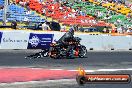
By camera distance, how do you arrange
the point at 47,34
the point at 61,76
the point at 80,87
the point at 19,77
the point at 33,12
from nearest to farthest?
the point at 80,87, the point at 19,77, the point at 61,76, the point at 47,34, the point at 33,12

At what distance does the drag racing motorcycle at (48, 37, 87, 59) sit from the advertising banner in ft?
19.9

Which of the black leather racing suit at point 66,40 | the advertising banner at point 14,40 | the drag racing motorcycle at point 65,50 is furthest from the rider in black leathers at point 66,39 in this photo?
the advertising banner at point 14,40

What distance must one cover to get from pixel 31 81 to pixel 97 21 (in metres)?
30.8

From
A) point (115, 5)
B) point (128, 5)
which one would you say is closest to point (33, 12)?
point (115, 5)

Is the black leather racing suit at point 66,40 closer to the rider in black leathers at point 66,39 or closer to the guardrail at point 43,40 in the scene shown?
the rider in black leathers at point 66,39

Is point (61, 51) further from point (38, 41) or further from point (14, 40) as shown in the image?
point (38, 41)

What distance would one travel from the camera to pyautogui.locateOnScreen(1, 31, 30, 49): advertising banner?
26203mm

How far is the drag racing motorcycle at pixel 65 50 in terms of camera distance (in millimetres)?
Result: 20797

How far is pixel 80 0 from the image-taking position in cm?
4628

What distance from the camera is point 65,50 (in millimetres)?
21219

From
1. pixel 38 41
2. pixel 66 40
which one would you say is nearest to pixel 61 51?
pixel 66 40

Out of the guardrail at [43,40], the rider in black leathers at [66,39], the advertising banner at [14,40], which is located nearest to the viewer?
the rider in black leathers at [66,39]

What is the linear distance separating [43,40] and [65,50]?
6.80 metres

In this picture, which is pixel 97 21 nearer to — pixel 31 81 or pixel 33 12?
pixel 33 12
